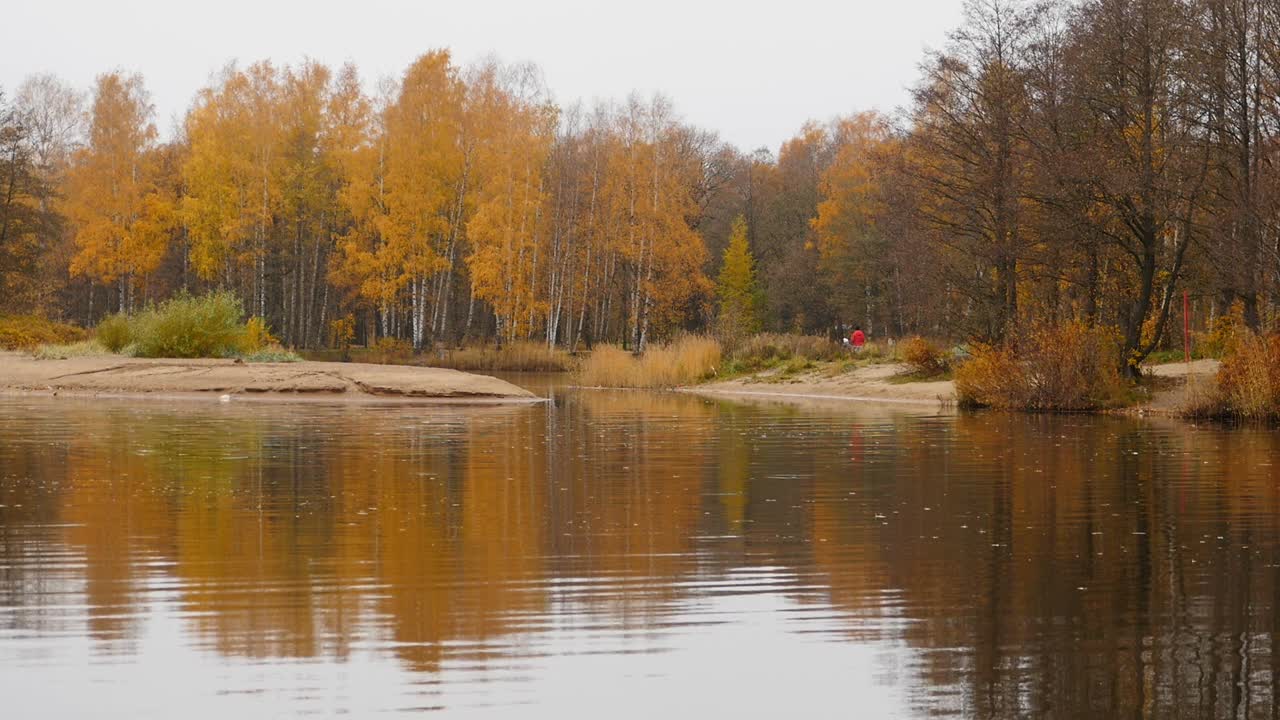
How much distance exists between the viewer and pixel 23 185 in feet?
188

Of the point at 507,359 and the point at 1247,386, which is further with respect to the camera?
the point at 507,359

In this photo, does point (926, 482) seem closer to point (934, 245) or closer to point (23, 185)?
point (934, 245)

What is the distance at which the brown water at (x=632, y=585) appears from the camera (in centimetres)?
581

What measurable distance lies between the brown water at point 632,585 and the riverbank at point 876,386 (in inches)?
543

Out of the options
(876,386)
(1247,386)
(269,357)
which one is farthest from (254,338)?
(1247,386)

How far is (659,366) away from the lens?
1745 inches

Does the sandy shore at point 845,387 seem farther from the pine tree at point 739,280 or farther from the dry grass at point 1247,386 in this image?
the pine tree at point 739,280

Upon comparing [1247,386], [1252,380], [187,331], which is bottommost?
[1247,386]

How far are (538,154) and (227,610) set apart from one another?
5360cm

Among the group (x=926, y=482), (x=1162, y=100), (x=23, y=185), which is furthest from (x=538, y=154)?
(x=926, y=482)

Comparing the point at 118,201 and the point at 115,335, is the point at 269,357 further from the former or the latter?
the point at 118,201

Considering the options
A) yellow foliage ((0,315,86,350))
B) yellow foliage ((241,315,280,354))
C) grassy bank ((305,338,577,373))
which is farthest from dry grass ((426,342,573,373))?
yellow foliage ((0,315,86,350))

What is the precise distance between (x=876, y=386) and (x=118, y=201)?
135ft

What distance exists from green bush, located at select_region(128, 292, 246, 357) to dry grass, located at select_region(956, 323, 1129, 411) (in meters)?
19.3
